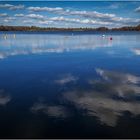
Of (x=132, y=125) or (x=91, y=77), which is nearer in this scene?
(x=132, y=125)

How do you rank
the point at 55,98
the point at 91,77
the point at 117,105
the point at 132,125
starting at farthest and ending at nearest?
1. the point at 91,77
2. the point at 55,98
3. the point at 117,105
4. the point at 132,125

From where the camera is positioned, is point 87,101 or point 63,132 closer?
point 63,132

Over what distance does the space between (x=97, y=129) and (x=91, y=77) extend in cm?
765

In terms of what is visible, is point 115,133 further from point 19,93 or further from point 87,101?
point 19,93

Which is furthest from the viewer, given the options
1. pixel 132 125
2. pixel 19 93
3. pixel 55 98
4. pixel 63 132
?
pixel 19 93

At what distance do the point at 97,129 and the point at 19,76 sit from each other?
8.66m

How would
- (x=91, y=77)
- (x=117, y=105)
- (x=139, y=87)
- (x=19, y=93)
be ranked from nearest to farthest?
(x=117, y=105) → (x=19, y=93) → (x=139, y=87) → (x=91, y=77)

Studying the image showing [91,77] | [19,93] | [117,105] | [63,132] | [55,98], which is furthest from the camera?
[91,77]

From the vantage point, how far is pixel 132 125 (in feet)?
24.1

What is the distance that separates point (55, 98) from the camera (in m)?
10.1

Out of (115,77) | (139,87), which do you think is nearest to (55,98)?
(139,87)

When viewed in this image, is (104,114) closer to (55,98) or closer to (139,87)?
(55,98)

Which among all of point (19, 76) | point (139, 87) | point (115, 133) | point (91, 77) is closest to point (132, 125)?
point (115, 133)

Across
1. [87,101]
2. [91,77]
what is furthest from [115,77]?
[87,101]
